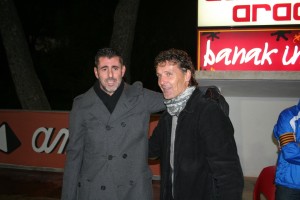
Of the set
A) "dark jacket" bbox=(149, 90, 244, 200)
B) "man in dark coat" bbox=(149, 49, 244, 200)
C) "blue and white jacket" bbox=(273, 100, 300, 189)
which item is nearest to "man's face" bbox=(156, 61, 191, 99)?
"man in dark coat" bbox=(149, 49, 244, 200)

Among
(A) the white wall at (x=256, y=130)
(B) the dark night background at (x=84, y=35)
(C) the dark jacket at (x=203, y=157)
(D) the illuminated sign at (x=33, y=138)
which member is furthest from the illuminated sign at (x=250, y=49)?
(B) the dark night background at (x=84, y=35)

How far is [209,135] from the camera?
8.19 ft

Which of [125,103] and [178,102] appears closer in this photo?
[178,102]

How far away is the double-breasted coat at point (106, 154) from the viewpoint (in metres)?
3.19

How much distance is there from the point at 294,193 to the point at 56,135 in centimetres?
634

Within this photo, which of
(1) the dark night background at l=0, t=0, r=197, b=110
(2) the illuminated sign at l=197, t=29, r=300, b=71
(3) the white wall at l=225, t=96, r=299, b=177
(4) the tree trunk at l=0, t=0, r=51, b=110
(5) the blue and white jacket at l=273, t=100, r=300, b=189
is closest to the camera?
(5) the blue and white jacket at l=273, t=100, r=300, b=189

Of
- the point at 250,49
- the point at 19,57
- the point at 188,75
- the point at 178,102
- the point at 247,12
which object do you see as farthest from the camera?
the point at 19,57

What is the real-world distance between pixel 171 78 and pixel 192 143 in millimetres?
520

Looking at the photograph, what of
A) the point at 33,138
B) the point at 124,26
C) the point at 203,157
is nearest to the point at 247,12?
the point at 203,157

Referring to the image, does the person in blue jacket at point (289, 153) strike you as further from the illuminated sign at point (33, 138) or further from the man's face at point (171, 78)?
the illuminated sign at point (33, 138)

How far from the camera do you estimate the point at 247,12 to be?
5867 mm

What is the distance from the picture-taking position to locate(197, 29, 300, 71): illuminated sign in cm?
564

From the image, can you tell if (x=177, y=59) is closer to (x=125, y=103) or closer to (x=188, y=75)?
(x=188, y=75)

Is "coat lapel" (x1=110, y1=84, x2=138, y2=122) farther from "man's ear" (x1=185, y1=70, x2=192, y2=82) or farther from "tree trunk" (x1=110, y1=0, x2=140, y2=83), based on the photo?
"tree trunk" (x1=110, y1=0, x2=140, y2=83)
